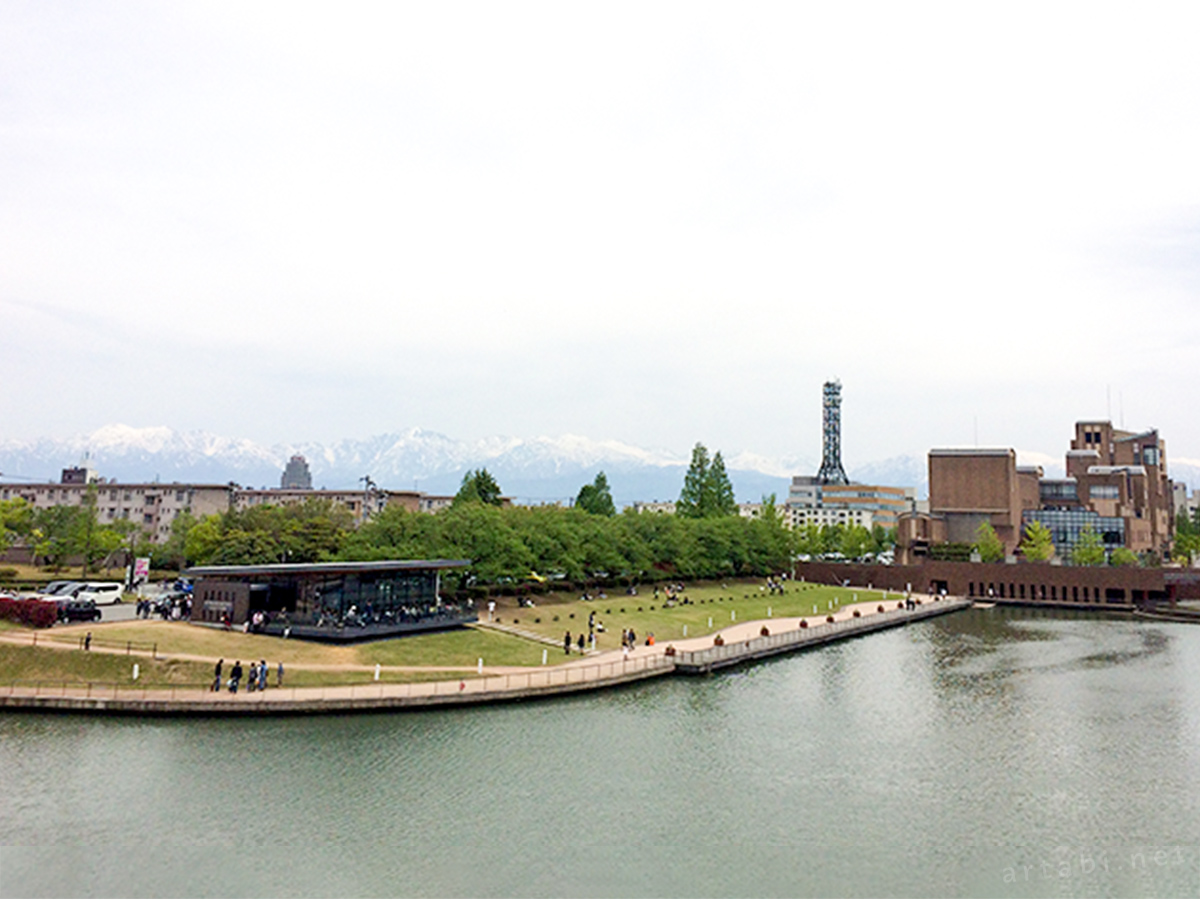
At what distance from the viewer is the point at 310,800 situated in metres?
31.4

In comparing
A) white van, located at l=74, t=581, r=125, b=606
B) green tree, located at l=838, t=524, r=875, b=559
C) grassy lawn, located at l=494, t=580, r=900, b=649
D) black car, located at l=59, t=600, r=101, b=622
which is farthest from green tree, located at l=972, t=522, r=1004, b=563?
black car, located at l=59, t=600, r=101, b=622

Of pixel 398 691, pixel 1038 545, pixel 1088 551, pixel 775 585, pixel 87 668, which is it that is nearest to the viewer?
pixel 398 691

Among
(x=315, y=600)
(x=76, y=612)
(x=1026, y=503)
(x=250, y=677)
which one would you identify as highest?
(x=1026, y=503)

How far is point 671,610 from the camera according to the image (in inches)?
3337

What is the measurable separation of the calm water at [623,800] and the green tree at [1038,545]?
85.1 metres

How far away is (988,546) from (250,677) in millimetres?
118118

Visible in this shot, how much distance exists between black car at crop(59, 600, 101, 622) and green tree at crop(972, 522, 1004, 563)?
120 metres

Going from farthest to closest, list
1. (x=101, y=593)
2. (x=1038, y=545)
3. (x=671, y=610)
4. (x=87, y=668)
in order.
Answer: (x=1038, y=545), (x=671, y=610), (x=101, y=593), (x=87, y=668)

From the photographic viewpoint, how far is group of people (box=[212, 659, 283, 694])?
4403 centimetres

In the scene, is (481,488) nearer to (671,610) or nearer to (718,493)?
(718,493)

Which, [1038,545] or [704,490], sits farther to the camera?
[704,490]

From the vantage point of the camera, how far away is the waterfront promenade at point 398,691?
42.3m

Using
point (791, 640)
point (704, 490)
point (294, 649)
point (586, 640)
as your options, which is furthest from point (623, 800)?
point (704, 490)

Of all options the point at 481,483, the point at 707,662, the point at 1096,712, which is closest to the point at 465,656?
the point at 707,662
